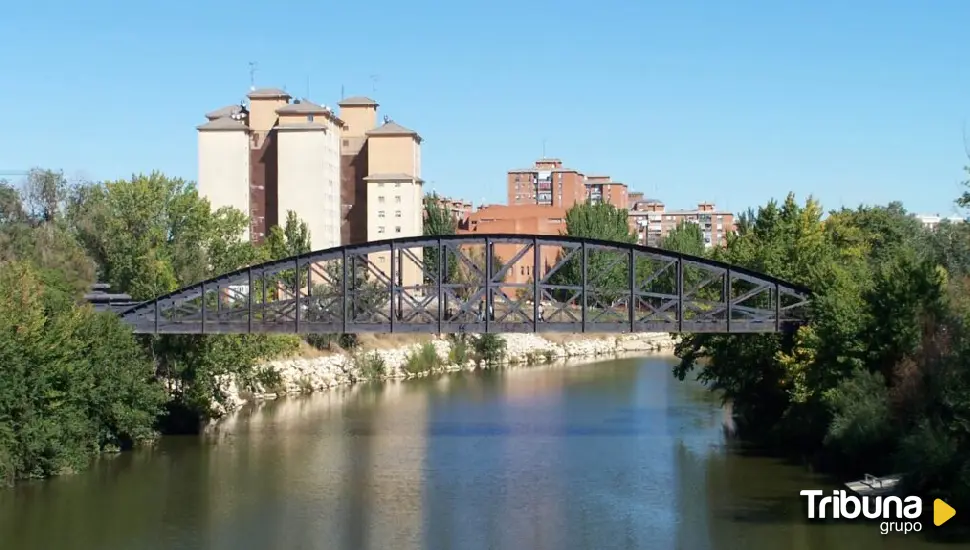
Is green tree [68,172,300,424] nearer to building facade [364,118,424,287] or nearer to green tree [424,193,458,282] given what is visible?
building facade [364,118,424,287]

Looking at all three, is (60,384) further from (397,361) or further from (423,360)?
(423,360)

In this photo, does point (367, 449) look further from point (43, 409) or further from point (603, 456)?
point (43, 409)

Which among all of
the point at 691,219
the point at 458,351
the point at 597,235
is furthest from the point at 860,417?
the point at 691,219

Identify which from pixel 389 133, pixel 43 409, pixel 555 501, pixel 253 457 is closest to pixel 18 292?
pixel 43 409

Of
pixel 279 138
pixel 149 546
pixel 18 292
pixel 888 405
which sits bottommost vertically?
pixel 149 546

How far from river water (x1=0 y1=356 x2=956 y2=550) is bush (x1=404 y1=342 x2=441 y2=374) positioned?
1656cm

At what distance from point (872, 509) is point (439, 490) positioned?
414 inches

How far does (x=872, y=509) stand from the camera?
92.5ft

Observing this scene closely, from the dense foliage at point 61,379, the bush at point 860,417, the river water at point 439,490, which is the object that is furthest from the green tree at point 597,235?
the bush at point 860,417

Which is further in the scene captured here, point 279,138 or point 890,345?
point 279,138

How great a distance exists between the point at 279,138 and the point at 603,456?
143 feet

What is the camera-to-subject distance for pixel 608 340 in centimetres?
8144

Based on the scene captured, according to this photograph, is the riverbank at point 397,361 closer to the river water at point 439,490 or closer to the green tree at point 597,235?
the green tree at point 597,235

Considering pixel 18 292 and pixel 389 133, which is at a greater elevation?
pixel 389 133
